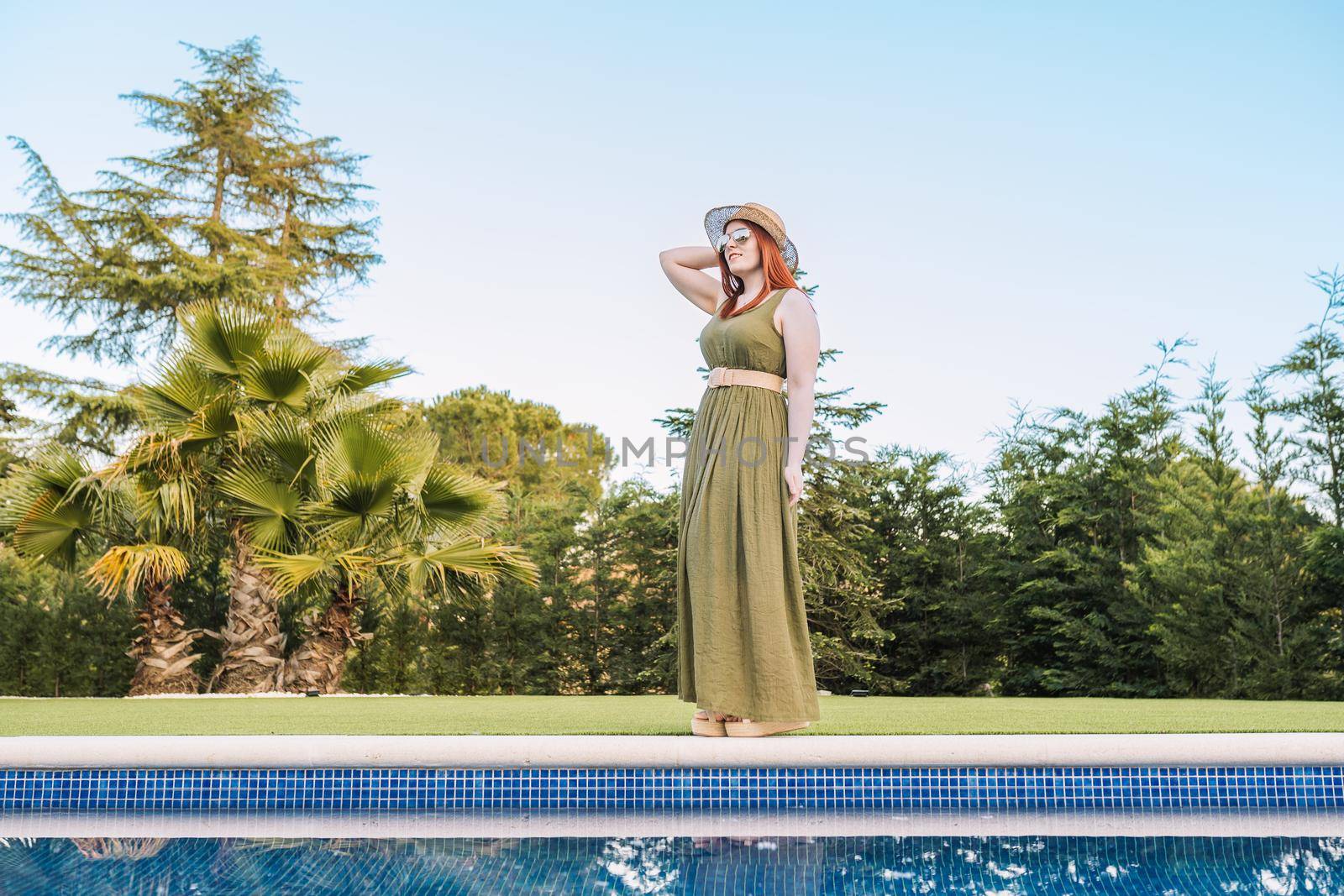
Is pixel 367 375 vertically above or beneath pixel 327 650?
above

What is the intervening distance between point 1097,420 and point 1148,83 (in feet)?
12.4

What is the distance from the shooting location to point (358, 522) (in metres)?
7.88

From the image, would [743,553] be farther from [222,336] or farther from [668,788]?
[222,336]

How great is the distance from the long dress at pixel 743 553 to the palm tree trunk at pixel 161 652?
20.6 feet

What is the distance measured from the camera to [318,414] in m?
8.30

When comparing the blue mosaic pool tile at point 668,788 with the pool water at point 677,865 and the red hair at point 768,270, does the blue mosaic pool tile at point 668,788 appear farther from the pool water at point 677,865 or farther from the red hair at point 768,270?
the red hair at point 768,270

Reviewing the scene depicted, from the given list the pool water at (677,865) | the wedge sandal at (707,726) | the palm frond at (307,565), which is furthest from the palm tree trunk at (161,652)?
the wedge sandal at (707,726)

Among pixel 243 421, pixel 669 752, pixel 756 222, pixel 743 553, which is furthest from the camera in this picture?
pixel 243 421

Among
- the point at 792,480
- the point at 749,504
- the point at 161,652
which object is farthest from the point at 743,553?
the point at 161,652

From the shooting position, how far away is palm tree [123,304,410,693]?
7914mm

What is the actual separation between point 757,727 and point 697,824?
48cm

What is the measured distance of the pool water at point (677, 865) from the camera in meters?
2.34

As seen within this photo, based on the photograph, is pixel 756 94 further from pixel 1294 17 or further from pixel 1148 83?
pixel 1294 17

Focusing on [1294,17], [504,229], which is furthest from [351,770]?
[504,229]
